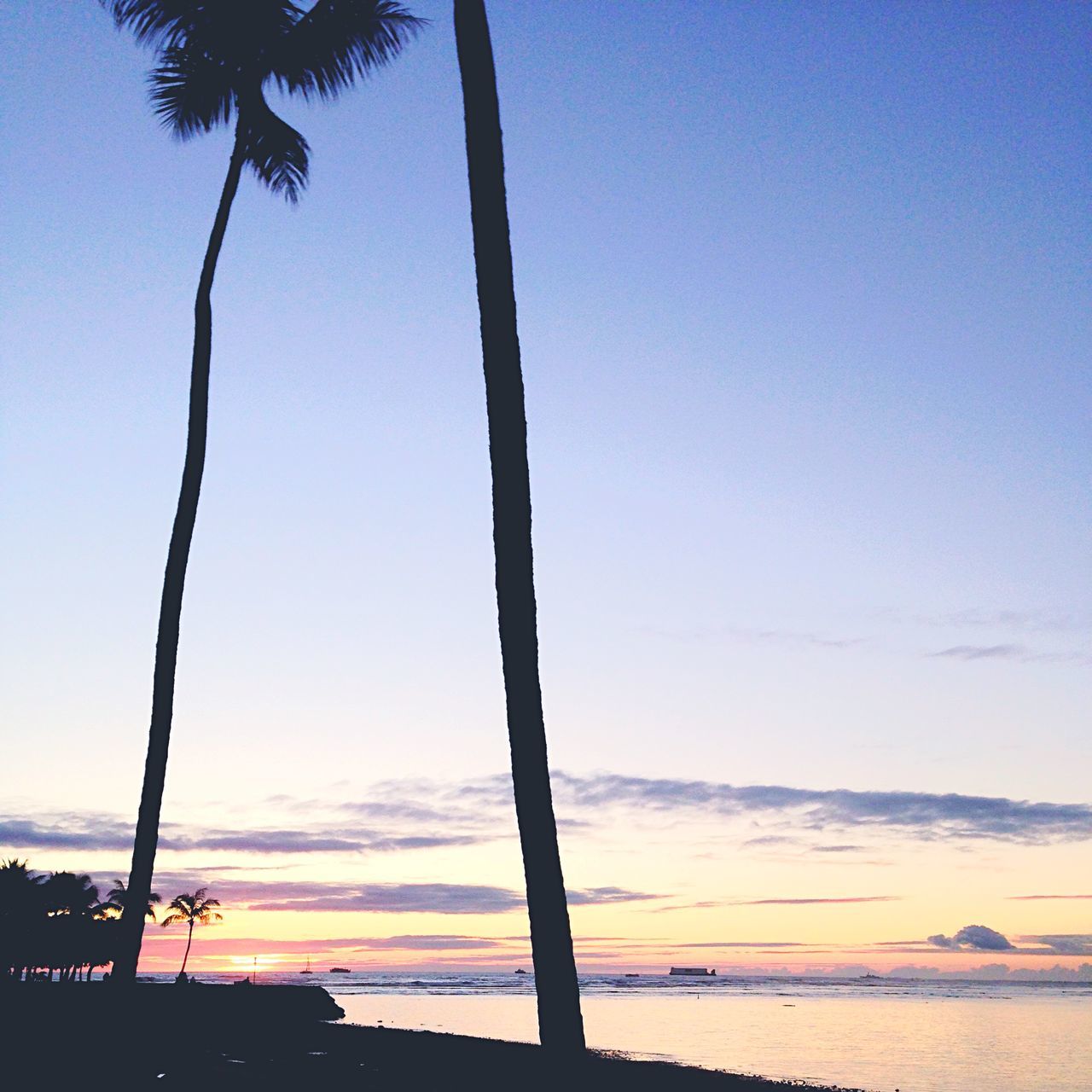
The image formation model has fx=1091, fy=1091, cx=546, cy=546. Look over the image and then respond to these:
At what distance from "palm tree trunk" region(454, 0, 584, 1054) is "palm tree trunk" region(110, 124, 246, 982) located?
8460 millimetres

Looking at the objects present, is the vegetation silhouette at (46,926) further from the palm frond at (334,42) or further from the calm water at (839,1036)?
the palm frond at (334,42)

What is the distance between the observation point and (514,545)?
279 inches

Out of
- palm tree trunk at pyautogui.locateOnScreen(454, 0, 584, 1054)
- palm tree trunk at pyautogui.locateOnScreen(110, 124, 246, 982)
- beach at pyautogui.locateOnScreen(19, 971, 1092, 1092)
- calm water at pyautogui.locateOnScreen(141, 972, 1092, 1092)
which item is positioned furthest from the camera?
calm water at pyautogui.locateOnScreen(141, 972, 1092, 1092)

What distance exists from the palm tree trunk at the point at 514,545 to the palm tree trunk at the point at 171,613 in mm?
8460

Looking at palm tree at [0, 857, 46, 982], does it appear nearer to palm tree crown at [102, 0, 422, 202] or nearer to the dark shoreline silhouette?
the dark shoreline silhouette

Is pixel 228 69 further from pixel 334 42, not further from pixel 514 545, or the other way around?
pixel 514 545

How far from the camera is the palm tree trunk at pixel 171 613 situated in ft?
45.8

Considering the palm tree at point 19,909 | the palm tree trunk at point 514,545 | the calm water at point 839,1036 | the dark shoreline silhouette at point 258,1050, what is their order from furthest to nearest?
1. the palm tree at point 19,909
2. the calm water at point 839,1036
3. the dark shoreline silhouette at point 258,1050
4. the palm tree trunk at point 514,545

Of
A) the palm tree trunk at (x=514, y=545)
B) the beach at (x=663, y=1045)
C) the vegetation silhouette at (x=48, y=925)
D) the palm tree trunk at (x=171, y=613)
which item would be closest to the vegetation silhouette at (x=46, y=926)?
the vegetation silhouette at (x=48, y=925)

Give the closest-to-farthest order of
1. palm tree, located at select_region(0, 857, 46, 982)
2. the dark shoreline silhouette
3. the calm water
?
the dark shoreline silhouette → the calm water → palm tree, located at select_region(0, 857, 46, 982)

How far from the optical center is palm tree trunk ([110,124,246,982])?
13969 millimetres

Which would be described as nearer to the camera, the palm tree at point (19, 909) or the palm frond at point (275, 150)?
the palm frond at point (275, 150)

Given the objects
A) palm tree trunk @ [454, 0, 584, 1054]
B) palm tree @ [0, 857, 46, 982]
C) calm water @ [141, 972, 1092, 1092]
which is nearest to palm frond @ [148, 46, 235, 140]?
palm tree trunk @ [454, 0, 584, 1054]

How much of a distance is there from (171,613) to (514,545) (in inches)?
381
